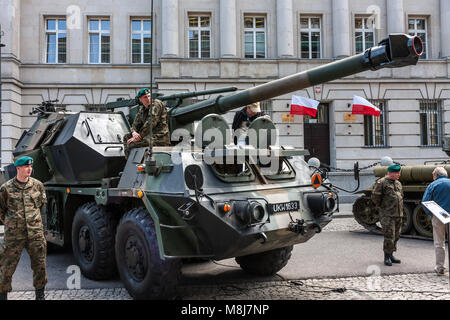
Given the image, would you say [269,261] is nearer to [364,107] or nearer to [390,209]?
[390,209]

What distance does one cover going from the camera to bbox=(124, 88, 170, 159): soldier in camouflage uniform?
19.8ft

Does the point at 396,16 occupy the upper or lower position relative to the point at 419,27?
upper

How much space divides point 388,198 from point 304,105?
428 inches

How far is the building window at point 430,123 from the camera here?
1928 centimetres

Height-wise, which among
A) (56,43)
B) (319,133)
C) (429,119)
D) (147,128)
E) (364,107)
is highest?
(56,43)

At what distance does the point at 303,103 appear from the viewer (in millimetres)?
17672

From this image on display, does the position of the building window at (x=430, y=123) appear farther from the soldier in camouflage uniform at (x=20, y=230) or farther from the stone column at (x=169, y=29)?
the soldier in camouflage uniform at (x=20, y=230)

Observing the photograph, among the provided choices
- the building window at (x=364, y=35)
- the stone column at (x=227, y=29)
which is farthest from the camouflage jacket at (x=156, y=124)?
the building window at (x=364, y=35)

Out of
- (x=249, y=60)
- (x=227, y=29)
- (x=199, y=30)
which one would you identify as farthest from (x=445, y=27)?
(x=199, y=30)

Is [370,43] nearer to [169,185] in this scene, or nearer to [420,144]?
[420,144]

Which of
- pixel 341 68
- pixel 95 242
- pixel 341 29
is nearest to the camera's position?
pixel 341 68

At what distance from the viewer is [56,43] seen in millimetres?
18812

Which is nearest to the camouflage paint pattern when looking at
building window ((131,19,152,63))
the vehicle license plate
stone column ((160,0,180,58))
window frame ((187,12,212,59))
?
the vehicle license plate

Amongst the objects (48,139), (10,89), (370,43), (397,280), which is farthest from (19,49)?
(397,280)
